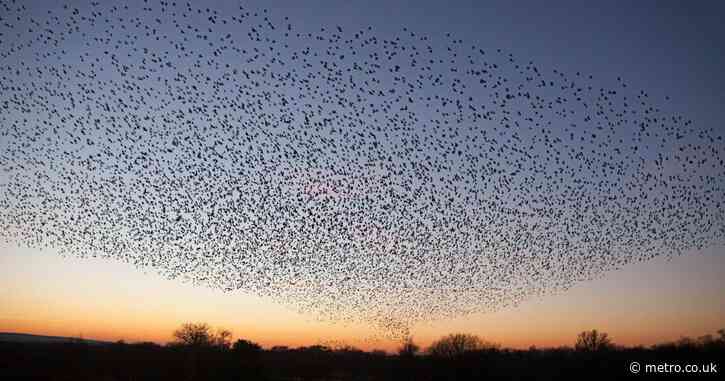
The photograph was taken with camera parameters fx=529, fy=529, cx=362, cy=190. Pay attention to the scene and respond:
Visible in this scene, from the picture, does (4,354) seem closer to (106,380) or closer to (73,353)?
(73,353)

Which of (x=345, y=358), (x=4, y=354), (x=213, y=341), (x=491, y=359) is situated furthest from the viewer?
(x=345, y=358)

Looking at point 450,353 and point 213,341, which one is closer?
point 450,353

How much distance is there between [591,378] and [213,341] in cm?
5869

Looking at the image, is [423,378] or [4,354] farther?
[4,354]

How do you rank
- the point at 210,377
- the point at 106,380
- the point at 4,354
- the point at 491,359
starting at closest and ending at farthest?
1. the point at 210,377
2. the point at 106,380
3. the point at 491,359
4. the point at 4,354

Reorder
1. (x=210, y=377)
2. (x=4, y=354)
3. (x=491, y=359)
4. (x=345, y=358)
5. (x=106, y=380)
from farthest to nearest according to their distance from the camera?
1. (x=345, y=358)
2. (x=4, y=354)
3. (x=491, y=359)
4. (x=106, y=380)
5. (x=210, y=377)

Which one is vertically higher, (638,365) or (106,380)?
(638,365)

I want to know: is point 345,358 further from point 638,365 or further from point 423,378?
point 638,365

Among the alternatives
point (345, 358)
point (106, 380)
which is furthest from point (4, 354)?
point (345, 358)

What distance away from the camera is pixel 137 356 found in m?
79.6

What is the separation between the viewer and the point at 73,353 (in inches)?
3282

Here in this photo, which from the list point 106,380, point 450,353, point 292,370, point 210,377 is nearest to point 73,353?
point 106,380

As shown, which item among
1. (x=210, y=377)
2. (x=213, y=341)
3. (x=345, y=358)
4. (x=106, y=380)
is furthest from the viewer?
(x=345, y=358)

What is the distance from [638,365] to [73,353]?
8115 cm
